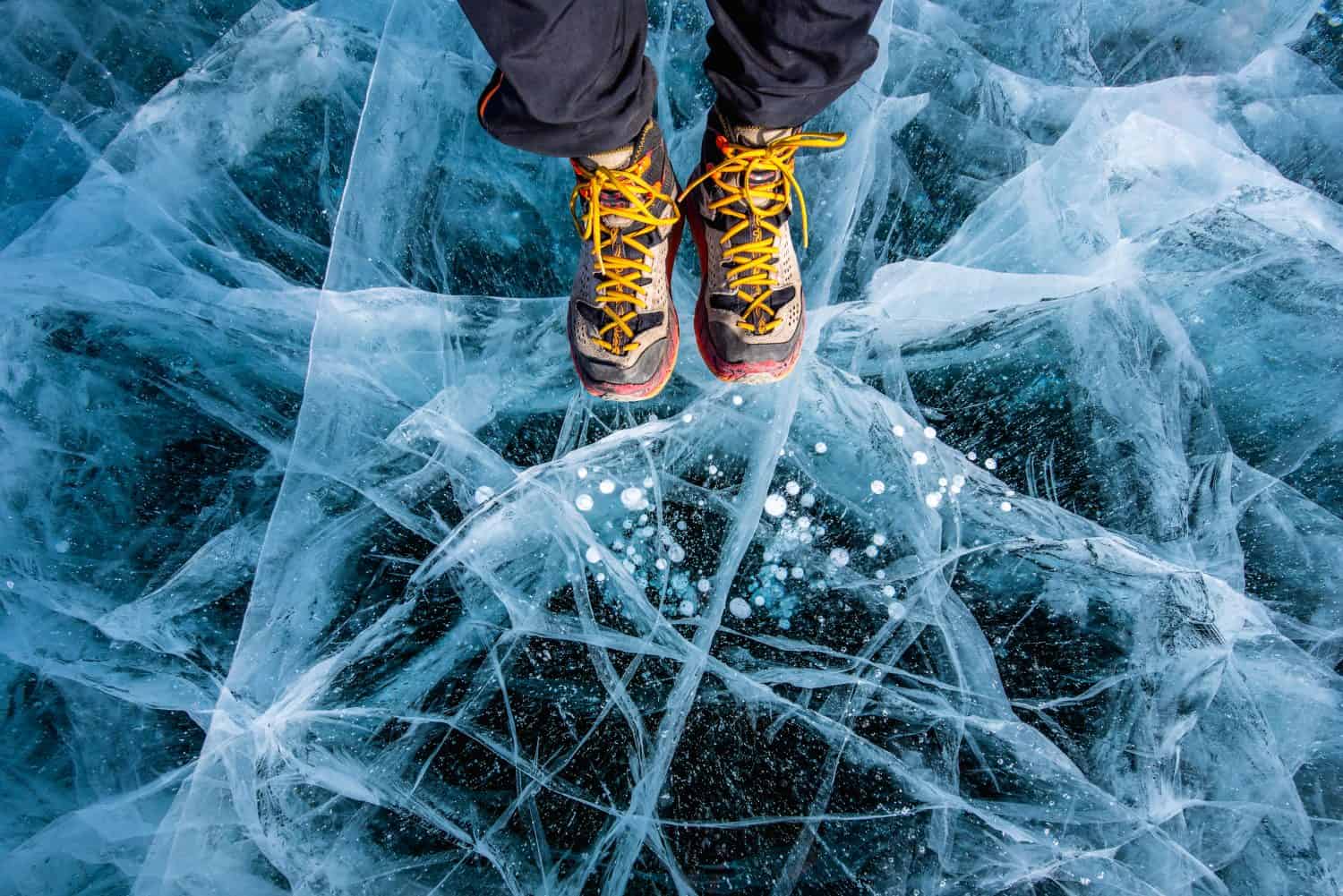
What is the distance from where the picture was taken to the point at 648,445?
100 cm

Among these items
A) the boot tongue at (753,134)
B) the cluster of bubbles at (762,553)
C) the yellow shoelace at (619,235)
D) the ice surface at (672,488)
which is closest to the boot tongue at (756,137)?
the boot tongue at (753,134)

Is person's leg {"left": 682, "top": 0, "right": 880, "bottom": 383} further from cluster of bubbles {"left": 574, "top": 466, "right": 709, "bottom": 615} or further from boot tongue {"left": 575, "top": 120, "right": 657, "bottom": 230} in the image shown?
cluster of bubbles {"left": 574, "top": 466, "right": 709, "bottom": 615}

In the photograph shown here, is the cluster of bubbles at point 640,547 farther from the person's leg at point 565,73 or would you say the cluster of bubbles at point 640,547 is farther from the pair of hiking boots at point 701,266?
the person's leg at point 565,73

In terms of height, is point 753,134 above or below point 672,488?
above

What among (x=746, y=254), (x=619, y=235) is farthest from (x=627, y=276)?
(x=746, y=254)

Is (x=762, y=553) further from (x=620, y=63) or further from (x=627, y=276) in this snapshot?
(x=620, y=63)

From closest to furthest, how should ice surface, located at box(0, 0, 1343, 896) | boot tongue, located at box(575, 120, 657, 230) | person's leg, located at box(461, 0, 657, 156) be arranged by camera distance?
person's leg, located at box(461, 0, 657, 156) < boot tongue, located at box(575, 120, 657, 230) < ice surface, located at box(0, 0, 1343, 896)

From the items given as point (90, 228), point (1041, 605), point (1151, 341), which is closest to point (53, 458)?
point (90, 228)

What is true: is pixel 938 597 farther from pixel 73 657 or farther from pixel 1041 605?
pixel 73 657

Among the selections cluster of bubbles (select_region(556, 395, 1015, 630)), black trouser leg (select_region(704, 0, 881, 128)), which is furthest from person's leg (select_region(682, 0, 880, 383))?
cluster of bubbles (select_region(556, 395, 1015, 630))

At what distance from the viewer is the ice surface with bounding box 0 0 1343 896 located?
92cm

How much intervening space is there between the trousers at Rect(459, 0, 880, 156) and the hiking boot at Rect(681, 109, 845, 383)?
0.12 metres

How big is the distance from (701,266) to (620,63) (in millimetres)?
373

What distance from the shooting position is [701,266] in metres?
0.99
